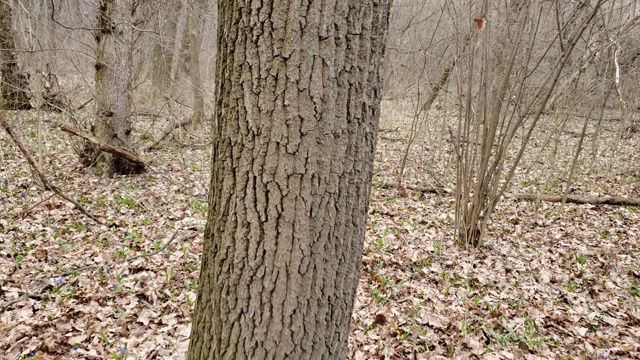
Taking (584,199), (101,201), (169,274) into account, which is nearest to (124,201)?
(101,201)

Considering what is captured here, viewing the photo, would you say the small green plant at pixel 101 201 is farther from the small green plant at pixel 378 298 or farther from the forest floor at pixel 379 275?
the small green plant at pixel 378 298

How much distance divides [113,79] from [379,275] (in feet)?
16.2

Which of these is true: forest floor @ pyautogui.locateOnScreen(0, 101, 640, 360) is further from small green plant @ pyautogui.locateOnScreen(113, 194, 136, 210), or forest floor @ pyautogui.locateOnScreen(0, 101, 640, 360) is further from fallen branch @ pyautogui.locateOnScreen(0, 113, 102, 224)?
fallen branch @ pyautogui.locateOnScreen(0, 113, 102, 224)

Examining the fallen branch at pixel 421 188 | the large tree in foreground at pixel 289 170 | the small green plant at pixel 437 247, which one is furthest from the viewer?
the fallen branch at pixel 421 188

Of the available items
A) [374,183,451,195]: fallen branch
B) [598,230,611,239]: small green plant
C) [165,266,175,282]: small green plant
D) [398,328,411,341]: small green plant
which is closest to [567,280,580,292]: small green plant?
[598,230,611,239]: small green plant

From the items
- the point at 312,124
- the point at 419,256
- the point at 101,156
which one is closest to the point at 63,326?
the point at 312,124

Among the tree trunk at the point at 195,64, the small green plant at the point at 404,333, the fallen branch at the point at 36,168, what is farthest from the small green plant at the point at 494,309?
the tree trunk at the point at 195,64

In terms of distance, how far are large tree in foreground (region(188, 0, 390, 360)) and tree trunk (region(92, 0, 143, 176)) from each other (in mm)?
5245

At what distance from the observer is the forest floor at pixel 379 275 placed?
2800mm

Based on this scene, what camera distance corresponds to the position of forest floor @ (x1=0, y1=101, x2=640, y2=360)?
9.19 feet

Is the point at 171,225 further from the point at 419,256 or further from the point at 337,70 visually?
the point at 337,70

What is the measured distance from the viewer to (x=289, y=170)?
1232mm

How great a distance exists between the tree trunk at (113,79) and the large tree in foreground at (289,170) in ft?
17.2

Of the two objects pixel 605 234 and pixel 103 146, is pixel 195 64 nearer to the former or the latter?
pixel 103 146
